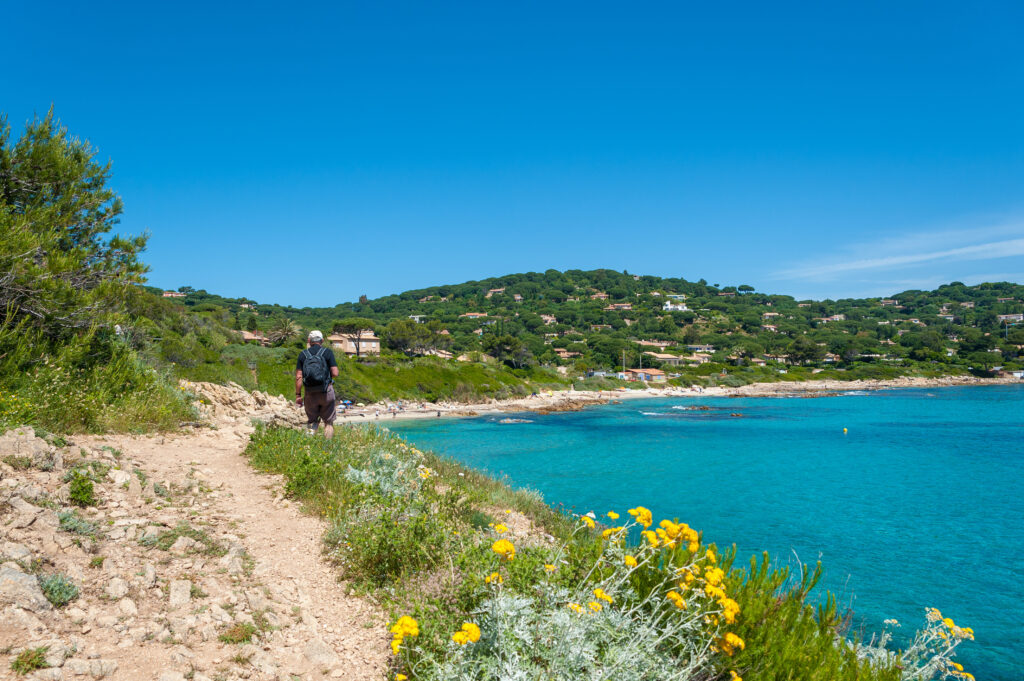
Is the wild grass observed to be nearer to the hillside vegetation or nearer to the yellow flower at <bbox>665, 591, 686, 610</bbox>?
the yellow flower at <bbox>665, 591, 686, 610</bbox>

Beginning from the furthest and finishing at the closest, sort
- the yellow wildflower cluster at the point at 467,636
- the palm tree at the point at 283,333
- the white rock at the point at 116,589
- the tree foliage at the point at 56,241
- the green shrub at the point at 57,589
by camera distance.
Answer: the palm tree at the point at 283,333 < the tree foliage at the point at 56,241 < the white rock at the point at 116,589 < the green shrub at the point at 57,589 < the yellow wildflower cluster at the point at 467,636

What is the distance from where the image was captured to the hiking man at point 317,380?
939 cm

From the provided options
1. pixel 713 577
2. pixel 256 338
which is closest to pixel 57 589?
pixel 713 577

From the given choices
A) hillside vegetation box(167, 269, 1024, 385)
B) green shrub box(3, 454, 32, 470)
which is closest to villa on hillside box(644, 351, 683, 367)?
hillside vegetation box(167, 269, 1024, 385)

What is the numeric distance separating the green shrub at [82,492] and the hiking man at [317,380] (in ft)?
13.0

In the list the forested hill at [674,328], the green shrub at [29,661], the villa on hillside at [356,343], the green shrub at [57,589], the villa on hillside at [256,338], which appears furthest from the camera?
the forested hill at [674,328]

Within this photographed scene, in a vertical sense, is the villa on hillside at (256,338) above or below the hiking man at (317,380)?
above

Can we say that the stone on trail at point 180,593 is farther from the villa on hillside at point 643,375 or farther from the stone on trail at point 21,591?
the villa on hillside at point 643,375

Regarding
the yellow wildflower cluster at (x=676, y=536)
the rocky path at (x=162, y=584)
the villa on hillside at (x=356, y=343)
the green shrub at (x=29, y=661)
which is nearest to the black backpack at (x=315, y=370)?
the rocky path at (x=162, y=584)

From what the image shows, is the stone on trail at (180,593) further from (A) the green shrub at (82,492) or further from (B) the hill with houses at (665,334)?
(B) the hill with houses at (665,334)

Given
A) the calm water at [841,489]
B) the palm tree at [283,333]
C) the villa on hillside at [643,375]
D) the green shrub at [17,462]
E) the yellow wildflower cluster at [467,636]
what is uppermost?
the palm tree at [283,333]

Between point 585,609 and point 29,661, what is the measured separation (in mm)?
3090

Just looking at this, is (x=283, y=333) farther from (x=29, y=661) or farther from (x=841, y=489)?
(x=29, y=661)

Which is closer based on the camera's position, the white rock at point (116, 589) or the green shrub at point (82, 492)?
the white rock at point (116, 589)
